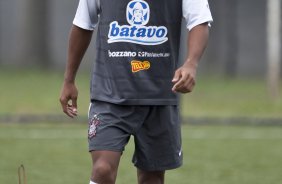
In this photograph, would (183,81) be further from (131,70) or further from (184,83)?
(131,70)

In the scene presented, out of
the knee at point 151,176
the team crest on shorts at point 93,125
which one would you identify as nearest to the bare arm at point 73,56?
the team crest on shorts at point 93,125

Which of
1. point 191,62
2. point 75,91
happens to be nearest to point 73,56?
point 75,91

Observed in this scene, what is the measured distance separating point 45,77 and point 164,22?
16.3m

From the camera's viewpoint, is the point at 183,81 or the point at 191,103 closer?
the point at 183,81

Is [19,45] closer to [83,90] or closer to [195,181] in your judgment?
[83,90]

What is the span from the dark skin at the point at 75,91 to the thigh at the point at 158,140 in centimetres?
14

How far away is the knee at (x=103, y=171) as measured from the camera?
595 cm

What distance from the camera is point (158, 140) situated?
632cm

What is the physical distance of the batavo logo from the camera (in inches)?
243

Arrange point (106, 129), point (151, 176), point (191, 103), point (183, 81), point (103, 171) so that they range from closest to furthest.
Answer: point (183, 81)
point (103, 171)
point (106, 129)
point (151, 176)
point (191, 103)

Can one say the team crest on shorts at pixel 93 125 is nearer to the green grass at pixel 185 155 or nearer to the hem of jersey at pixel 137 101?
the hem of jersey at pixel 137 101

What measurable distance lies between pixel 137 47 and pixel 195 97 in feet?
38.0

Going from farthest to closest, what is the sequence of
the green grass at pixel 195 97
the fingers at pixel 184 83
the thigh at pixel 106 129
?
1. the green grass at pixel 195 97
2. the thigh at pixel 106 129
3. the fingers at pixel 184 83

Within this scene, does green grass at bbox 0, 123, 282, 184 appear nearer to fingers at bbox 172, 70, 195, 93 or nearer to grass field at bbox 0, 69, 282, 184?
grass field at bbox 0, 69, 282, 184
